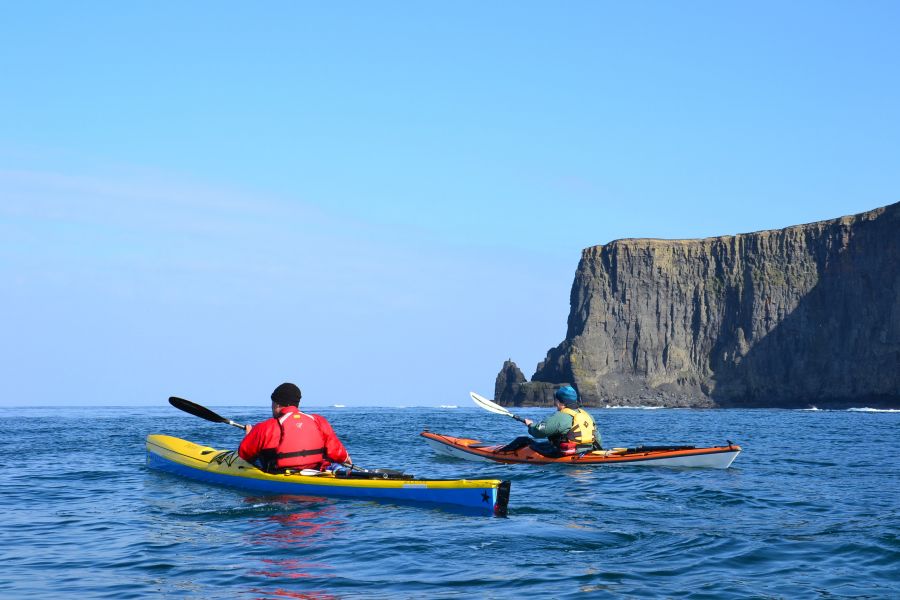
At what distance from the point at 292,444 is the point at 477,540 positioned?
4.12 metres

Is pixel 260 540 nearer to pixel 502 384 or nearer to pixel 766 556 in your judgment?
pixel 766 556

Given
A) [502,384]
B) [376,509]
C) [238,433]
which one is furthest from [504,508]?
[502,384]

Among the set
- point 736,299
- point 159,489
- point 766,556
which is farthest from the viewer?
point 736,299

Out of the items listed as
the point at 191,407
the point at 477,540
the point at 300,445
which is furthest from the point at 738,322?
the point at 477,540

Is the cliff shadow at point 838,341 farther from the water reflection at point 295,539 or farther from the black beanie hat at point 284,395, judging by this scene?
the water reflection at point 295,539

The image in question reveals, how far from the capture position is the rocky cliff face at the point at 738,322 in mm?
91062

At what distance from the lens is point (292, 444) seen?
39.0 ft

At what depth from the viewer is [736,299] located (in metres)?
108

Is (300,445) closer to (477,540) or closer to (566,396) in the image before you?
(477,540)

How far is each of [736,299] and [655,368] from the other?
13.1 m

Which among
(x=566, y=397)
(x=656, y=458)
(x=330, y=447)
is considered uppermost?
(x=566, y=397)

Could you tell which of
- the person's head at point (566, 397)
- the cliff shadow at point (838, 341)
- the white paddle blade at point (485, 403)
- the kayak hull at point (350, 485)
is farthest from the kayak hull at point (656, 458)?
the cliff shadow at point (838, 341)

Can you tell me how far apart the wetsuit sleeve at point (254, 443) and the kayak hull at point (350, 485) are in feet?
1.23

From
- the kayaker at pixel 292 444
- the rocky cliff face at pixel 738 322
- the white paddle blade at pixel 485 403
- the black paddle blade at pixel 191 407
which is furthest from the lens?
the rocky cliff face at pixel 738 322
